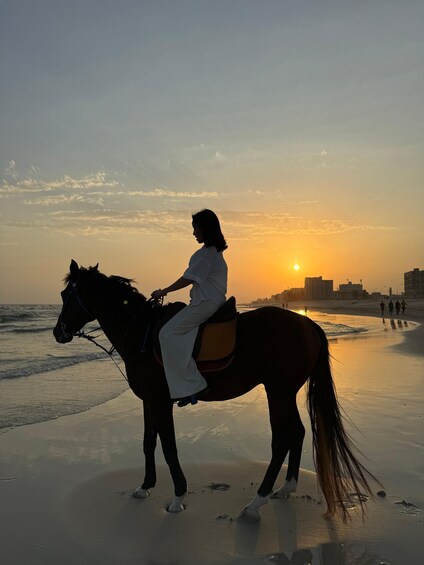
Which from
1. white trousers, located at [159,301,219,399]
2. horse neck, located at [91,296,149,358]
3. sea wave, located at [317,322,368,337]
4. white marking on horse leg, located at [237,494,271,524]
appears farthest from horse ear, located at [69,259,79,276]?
sea wave, located at [317,322,368,337]

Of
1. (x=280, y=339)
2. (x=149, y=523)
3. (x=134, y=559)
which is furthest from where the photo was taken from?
(x=280, y=339)

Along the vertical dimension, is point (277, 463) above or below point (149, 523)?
above

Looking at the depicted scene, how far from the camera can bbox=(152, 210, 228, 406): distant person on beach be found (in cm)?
423

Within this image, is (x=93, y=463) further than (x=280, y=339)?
Yes

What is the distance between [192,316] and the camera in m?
4.25

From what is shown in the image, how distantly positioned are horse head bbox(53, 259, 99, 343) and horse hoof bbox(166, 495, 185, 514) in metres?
1.86

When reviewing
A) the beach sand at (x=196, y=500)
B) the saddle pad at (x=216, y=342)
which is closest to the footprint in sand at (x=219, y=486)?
the beach sand at (x=196, y=500)

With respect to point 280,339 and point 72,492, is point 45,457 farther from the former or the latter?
point 280,339

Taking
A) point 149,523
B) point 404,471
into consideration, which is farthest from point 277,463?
point 404,471

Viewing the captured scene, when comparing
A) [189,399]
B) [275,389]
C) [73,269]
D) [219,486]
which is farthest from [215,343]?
[73,269]

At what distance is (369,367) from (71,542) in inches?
419

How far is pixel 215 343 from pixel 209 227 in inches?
41.5

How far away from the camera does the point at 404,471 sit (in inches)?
195

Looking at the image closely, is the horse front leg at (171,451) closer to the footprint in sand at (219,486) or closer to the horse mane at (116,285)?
the footprint in sand at (219,486)
